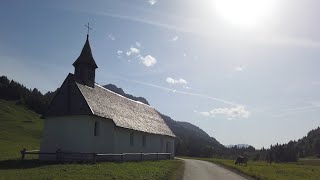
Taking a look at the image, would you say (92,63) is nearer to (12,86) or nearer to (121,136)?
(121,136)

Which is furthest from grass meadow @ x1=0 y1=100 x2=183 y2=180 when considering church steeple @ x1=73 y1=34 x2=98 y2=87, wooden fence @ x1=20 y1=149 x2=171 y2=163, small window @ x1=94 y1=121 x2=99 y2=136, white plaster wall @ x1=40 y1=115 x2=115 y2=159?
church steeple @ x1=73 y1=34 x2=98 y2=87

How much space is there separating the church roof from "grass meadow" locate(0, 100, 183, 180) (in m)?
11.5

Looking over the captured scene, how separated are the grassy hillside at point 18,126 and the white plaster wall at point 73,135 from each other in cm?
2276

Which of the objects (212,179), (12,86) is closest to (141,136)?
(212,179)

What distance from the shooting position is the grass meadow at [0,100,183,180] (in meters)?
25.1

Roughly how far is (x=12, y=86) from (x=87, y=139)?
107298 mm

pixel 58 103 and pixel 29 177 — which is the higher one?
pixel 58 103

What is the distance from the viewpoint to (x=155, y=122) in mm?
63719

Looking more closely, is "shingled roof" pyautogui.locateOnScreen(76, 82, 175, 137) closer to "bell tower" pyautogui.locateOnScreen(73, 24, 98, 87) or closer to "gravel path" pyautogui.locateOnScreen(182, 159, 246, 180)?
"bell tower" pyautogui.locateOnScreen(73, 24, 98, 87)

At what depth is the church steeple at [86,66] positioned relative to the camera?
4653cm

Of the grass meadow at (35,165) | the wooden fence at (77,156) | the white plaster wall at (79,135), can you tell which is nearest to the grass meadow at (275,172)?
the grass meadow at (35,165)

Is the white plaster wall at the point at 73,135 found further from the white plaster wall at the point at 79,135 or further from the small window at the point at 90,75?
the small window at the point at 90,75

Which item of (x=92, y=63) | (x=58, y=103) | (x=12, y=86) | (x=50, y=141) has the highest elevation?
(x=12, y=86)

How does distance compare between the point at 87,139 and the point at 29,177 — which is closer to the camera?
the point at 29,177
